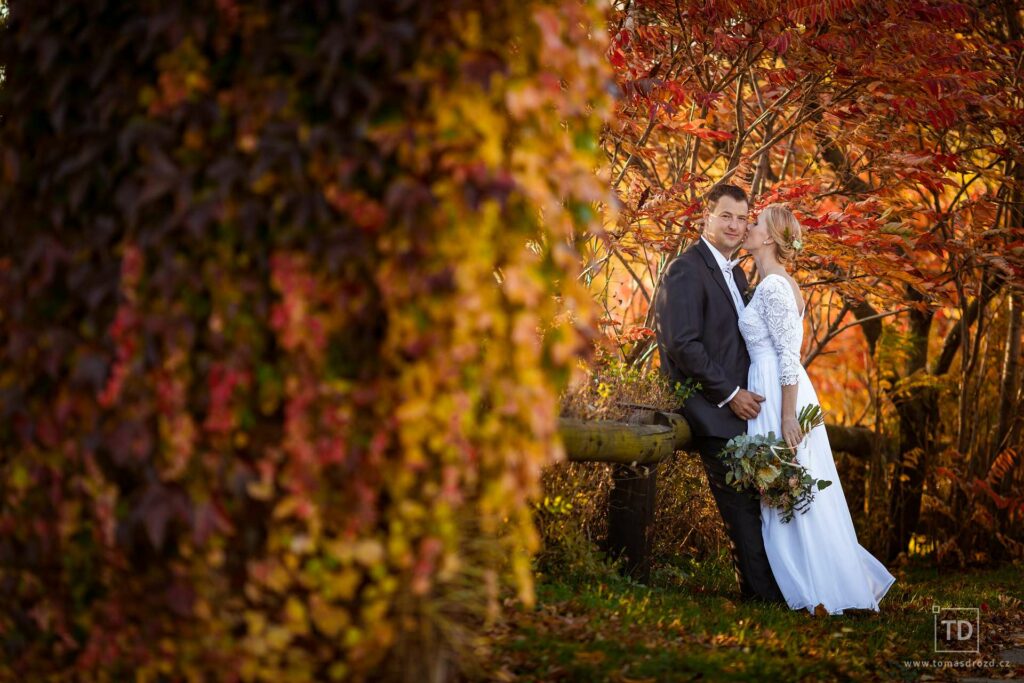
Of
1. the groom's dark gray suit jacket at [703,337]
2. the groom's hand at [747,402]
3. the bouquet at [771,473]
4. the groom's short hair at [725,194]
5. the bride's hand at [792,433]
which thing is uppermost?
the groom's short hair at [725,194]

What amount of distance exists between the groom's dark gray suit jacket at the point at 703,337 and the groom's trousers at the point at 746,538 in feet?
0.52

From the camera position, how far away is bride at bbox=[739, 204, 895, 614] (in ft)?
18.4

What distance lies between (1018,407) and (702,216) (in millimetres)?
3879

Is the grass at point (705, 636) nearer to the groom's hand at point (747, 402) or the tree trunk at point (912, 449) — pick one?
the groom's hand at point (747, 402)

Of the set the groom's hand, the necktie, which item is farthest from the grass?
the necktie

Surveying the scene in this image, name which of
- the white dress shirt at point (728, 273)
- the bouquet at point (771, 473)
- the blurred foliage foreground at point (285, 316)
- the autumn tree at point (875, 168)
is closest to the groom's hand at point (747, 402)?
the bouquet at point (771, 473)

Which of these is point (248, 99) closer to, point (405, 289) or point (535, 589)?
point (405, 289)

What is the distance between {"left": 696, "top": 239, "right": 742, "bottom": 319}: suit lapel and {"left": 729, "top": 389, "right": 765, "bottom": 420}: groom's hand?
53 cm

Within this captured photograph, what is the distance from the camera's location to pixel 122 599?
272 centimetres

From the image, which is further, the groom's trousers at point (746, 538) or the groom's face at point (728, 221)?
the groom's face at point (728, 221)

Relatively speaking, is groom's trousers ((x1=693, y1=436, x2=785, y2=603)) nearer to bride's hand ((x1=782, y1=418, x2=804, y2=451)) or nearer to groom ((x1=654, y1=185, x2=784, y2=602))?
groom ((x1=654, y1=185, x2=784, y2=602))

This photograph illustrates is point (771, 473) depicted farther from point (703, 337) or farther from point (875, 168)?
point (875, 168)

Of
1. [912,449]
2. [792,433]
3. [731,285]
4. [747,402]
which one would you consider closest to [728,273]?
[731,285]

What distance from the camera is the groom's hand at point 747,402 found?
5.71 m
